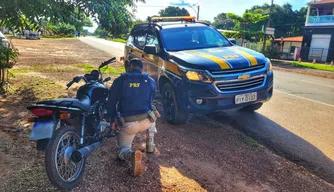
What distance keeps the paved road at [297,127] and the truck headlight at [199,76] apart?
4.69 feet

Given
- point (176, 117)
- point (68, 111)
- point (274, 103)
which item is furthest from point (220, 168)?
point (274, 103)

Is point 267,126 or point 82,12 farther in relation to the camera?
point 82,12

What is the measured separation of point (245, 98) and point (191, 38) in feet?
6.54

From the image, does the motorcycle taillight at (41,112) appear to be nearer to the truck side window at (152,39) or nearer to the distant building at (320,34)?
the truck side window at (152,39)

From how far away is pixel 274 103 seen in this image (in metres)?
7.27

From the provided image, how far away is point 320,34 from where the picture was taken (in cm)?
2961

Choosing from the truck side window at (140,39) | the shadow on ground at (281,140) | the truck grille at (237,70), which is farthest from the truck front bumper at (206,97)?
the truck side window at (140,39)

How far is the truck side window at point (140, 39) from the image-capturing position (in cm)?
674

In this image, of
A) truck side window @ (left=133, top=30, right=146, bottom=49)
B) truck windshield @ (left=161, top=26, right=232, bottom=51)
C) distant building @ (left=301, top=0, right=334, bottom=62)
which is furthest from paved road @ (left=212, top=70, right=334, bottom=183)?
distant building @ (left=301, top=0, right=334, bottom=62)

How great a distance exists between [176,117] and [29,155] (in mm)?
2413

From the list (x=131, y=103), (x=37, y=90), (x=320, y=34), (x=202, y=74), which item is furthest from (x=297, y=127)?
(x=320, y=34)

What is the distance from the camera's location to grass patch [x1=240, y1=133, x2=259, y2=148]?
14.5 feet

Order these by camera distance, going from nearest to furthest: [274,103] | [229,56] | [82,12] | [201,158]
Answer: [201,158] → [229,56] → [82,12] → [274,103]

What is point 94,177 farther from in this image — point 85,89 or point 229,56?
point 229,56
